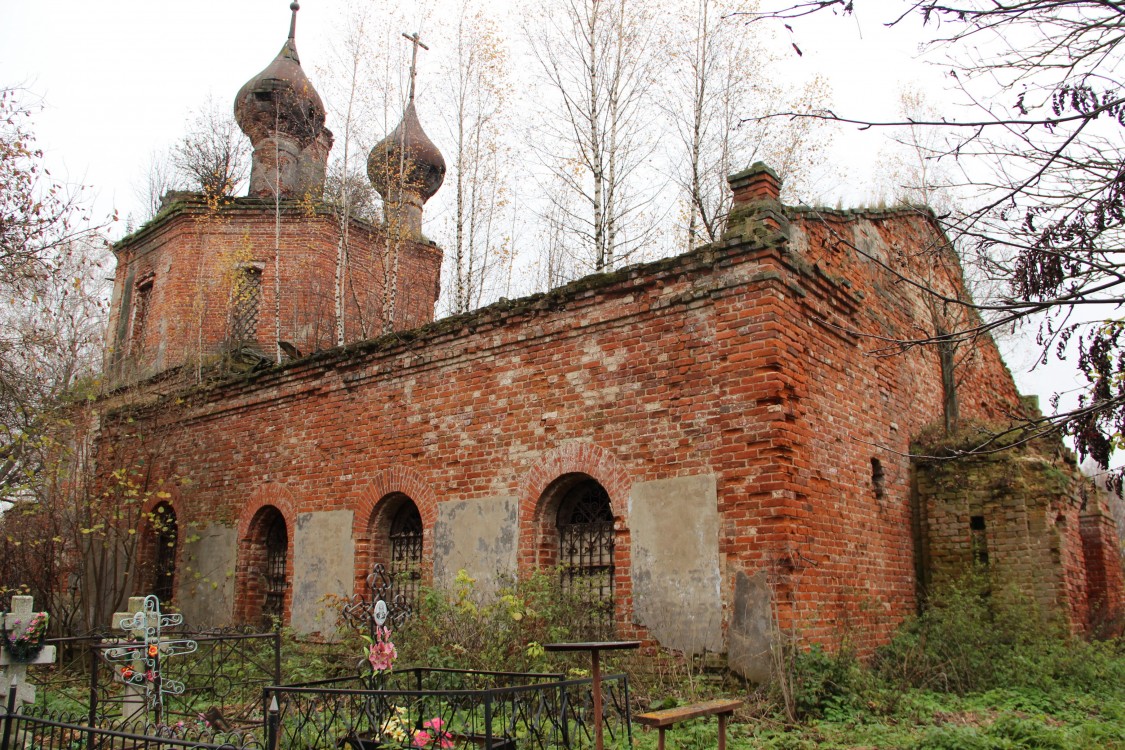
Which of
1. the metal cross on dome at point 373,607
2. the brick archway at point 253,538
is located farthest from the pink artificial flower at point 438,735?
the brick archway at point 253,538

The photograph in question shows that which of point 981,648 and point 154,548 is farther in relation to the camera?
point 154,548

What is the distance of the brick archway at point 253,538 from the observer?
42.4ft

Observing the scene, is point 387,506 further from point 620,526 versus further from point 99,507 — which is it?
point 99,507

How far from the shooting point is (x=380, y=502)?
1177 cm

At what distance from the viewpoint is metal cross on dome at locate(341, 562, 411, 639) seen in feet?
29.7

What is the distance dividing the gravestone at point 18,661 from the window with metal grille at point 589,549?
4967 millimetres

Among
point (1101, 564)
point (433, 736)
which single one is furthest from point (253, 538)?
point (1101, 564)

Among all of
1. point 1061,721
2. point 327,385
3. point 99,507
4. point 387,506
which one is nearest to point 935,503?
point 1061,721

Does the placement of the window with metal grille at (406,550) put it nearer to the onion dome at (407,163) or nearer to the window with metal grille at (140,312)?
the onion dome at (407,163)

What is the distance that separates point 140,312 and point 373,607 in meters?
16.2

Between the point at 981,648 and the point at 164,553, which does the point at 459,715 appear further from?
the point at 164,553

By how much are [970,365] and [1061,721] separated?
24.4 feet

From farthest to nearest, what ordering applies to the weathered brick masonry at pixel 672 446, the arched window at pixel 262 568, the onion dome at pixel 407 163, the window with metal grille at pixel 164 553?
the onion dome at pixel 407 163 < the window with metal grille at pixel 164 553 < the arched window at pixel 262 568 < the weathered brick masonry at pixel 672 446

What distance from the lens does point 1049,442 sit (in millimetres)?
12672
